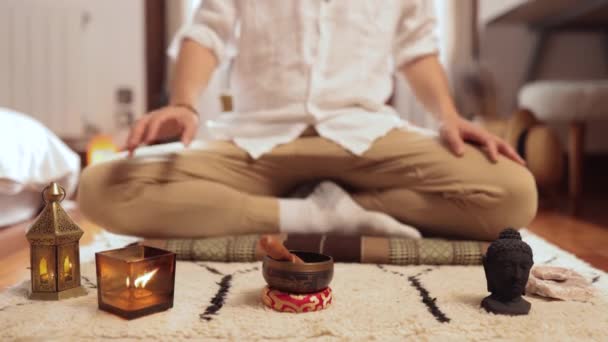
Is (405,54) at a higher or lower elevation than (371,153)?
higher

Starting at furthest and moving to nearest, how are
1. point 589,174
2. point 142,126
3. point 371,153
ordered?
point 589,174 → point 371,153 → point 142,126

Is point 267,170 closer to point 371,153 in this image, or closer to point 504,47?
point 371,153

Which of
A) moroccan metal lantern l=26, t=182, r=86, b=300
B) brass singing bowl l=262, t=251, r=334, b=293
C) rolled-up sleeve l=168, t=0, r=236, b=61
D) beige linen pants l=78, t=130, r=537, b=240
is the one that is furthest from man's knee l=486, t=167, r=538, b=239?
moroccan metal lantern l=26, t=182, r=86, b=300

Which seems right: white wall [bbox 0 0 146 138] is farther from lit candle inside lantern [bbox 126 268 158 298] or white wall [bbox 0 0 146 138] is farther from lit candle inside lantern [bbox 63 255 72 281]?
lit candle inside lantern [bbox 126 268 158 298]

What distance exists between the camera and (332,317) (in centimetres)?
72

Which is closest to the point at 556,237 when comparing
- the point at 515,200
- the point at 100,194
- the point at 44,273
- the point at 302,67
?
the point at 515,200

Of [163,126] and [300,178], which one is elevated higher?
[163,126]

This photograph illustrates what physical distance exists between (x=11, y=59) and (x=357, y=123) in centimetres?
189

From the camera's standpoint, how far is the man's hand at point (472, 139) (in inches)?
45.5

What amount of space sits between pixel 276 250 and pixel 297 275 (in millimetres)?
41

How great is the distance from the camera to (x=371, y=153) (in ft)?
3.90

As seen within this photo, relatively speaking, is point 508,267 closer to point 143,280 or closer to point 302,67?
point 143,280

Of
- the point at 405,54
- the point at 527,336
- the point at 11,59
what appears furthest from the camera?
the point at 11,59

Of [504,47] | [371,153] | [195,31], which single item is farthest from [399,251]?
[504,47]
